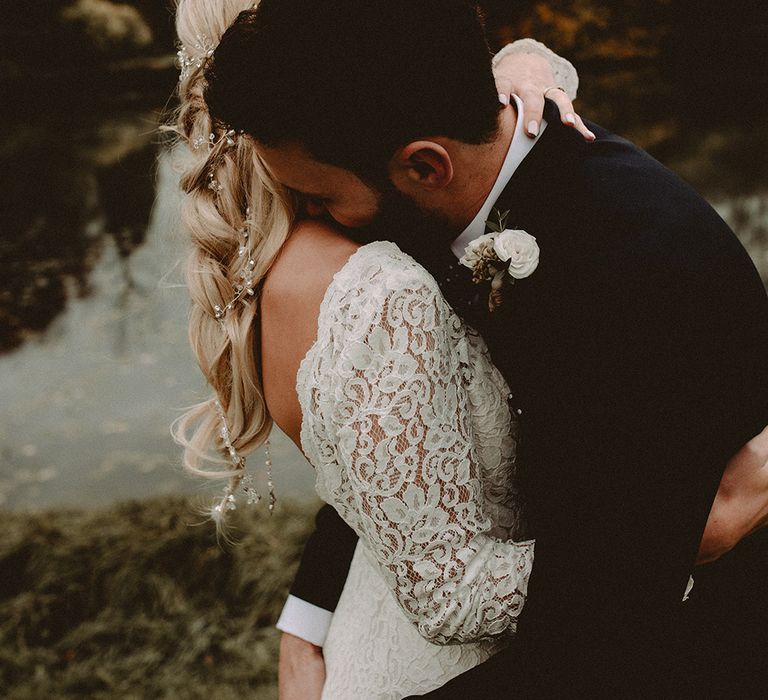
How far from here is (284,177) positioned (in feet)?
5.06

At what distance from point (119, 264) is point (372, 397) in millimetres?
7158

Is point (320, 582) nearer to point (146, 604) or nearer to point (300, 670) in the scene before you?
point (300, 670)

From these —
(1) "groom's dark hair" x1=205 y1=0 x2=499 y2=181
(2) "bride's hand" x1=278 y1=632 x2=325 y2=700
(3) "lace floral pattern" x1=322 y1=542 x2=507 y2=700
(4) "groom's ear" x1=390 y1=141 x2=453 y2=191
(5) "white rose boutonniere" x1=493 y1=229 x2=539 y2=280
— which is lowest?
(2) "bride's hand" x1=278 y1=632 x2=325 y2=700

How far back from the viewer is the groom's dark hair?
4.43 ft

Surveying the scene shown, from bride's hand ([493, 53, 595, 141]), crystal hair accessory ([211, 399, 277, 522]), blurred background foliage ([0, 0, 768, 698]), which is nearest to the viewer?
bride's hand ([493, 53, 595, 141])

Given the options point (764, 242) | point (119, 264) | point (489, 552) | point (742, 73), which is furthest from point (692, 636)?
point (742, 73)

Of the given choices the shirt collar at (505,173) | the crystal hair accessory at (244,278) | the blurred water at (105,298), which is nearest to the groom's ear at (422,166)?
the shirt collar at (505,173)

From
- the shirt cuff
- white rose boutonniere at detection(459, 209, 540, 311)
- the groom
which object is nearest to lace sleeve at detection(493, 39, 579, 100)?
the groom

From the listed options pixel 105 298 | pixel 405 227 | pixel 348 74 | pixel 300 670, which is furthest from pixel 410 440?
pixel 105 298

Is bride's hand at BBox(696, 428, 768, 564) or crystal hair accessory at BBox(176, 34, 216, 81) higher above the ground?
crystal hair accessory at BBox(176, 34, 216, 81)

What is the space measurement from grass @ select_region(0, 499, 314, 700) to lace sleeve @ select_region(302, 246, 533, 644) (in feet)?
6.98

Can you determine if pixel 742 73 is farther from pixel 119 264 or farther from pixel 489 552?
pixel 489 552

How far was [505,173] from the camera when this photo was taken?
168 cm

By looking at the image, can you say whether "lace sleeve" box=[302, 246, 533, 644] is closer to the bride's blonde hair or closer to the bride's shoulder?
the bride's shoulder
